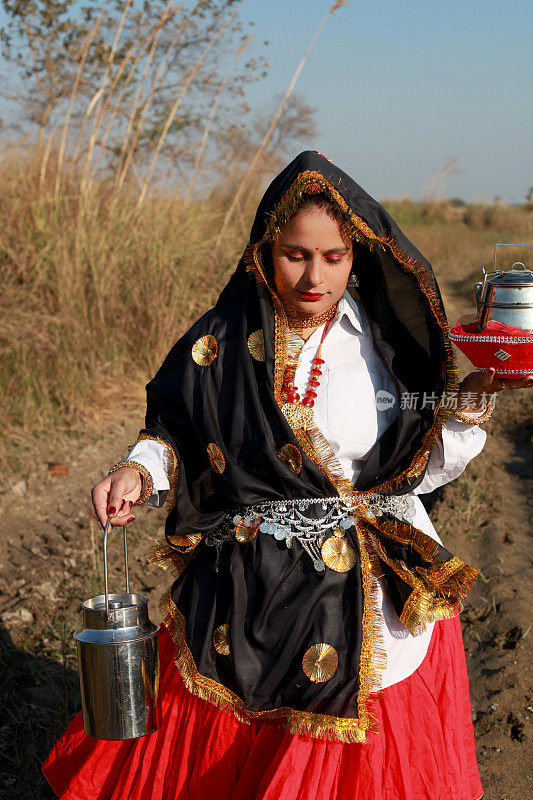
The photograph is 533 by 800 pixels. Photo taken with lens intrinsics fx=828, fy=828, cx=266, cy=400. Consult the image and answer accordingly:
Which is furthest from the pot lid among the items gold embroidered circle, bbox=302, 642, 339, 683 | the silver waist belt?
gold embroidered circle, bbox=302, 642, 339, 683

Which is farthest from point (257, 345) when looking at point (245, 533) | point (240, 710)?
point (240, 710)

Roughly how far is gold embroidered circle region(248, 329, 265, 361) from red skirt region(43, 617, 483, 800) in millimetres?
815

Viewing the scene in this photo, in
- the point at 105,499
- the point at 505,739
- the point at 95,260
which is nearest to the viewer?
the point at 105,499

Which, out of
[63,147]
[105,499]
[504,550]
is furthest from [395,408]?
[63,147]

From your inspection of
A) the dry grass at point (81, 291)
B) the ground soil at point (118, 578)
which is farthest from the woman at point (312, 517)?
the dry grass at point (81, 291)

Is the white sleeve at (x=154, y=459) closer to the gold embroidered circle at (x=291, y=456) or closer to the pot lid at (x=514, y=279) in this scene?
the gold embroidered circle at (x=291, y=456)

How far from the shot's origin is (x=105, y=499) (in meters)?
1.96

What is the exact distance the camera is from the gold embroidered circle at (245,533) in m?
2.03

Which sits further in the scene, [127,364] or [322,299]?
[127,364]

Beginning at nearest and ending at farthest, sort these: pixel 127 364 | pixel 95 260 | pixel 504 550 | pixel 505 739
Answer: pixel 505 739, pixel 504 550, pixel 95 260, pixel 127 364

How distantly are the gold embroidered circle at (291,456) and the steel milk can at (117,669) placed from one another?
1.44ft

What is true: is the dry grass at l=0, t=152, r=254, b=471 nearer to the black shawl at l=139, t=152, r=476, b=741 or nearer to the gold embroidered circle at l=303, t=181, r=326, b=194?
the black shawl at l=139, t=152, r=476, b=741

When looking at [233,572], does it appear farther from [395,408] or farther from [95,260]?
[95,260]

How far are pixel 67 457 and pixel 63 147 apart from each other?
223cm
